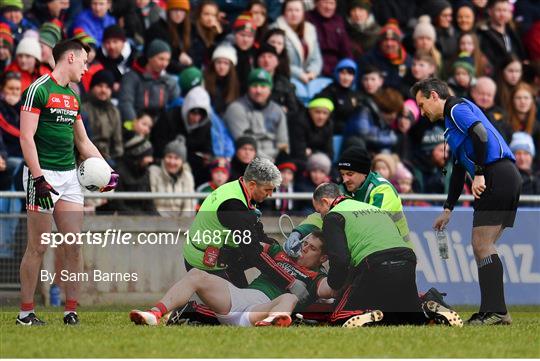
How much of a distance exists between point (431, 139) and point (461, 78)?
4.19 ft

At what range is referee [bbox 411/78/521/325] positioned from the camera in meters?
11.3

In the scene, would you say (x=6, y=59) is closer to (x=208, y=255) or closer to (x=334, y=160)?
(x=334, y=160)

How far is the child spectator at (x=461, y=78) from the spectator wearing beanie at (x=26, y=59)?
5748 millimetres

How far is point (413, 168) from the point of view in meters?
16.6

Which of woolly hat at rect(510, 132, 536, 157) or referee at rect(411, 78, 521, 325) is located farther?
woolly hat at rect(510, 132, 536, 157)

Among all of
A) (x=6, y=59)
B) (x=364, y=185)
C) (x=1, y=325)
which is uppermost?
(x=6, y=59)

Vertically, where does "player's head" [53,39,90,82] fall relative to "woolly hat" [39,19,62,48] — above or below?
below

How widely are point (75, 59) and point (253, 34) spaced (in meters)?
6.62

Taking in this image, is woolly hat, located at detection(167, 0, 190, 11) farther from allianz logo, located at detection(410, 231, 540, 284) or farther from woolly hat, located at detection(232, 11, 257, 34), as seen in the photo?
allianz logo, located at detection(410, 231, 540, 284)

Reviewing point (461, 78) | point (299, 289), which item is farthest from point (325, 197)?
point (461, 78)

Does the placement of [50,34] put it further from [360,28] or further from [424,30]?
[424,30]

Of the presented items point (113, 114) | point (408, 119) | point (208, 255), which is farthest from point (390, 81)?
point (208, 255)

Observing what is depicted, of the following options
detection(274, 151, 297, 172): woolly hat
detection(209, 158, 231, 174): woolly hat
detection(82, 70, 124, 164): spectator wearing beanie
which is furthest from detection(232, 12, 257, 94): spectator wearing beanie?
detection(82, 70, 124, 164): spectator wearing beanie

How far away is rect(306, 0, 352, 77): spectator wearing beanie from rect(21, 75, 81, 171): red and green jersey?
7.51 m
